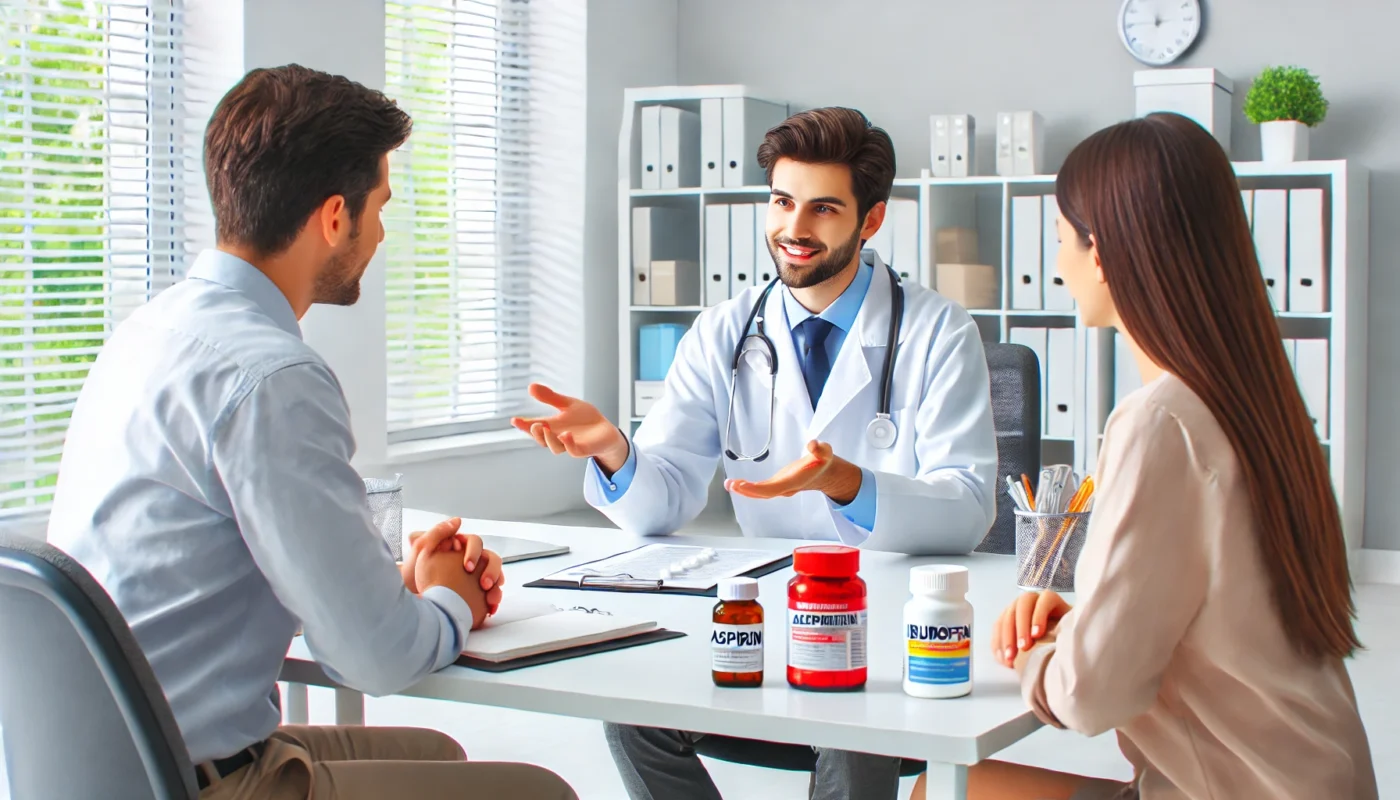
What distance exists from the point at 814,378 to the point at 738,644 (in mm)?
1150

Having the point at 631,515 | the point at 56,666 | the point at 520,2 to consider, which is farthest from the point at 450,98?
the point at 56,666

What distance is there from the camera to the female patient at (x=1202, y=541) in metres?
1.13

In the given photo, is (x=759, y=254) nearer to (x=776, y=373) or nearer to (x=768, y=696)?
(x=776, y=373)

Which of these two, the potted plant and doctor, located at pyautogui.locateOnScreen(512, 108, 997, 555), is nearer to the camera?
doctor, located at pyautogui.locateOnScreen(512, 108, 997, 555)

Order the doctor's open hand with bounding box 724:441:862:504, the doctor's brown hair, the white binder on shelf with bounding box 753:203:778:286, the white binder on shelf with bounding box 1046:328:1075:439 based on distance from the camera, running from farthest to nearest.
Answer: the white binder on shelf with bounding box 753:203:778:286, the white binder on shelf with bounding box 1046:328:1075:439, the doctor's brown hair, the doctor's open hand with bounding box 724:441:862:504

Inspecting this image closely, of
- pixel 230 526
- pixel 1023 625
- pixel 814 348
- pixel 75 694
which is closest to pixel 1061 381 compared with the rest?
pixel 814 348

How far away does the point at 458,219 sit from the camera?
487 cm

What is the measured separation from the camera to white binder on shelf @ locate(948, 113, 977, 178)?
4688mm

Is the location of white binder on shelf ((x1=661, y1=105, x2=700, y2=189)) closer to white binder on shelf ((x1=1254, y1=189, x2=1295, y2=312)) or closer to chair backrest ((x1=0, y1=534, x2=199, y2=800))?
white binder on shelf ((x1=1254, y1=189, x2=1295, y2=312))

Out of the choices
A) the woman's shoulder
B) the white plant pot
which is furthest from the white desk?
the white plant pot

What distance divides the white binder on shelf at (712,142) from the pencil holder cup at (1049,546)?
3426mm

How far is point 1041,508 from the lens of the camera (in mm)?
1634

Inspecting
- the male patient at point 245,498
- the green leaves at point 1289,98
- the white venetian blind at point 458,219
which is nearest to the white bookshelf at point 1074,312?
the green leaves at point 1289,98

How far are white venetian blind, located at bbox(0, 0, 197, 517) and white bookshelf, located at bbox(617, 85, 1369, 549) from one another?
5.89ft
